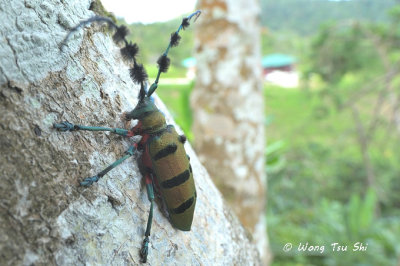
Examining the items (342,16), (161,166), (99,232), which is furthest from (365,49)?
(99,232)

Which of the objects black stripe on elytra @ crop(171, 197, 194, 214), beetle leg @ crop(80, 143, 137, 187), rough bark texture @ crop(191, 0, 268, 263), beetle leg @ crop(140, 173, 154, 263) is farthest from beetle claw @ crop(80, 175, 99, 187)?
rough bark texture @ crop(191, 0, 268, 263)

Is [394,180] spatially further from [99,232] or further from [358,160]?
[99,232]

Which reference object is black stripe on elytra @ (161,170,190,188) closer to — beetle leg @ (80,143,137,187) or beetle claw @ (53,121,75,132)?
beetle leg @ (80,143,137,187)

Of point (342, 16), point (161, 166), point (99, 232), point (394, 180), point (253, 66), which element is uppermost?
point (99, 232)

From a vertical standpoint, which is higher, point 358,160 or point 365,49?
point 365,49

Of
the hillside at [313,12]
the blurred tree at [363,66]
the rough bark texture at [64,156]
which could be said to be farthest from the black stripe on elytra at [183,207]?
the hillside at [313,12]

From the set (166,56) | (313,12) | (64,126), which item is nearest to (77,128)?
(64,126)

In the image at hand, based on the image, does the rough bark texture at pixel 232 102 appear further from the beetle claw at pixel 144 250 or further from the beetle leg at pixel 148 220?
the beetle claw at pixel 144 250
